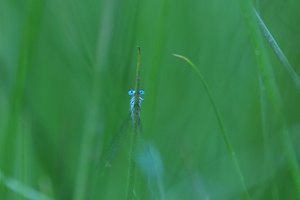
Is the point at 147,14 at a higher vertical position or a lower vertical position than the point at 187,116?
higher

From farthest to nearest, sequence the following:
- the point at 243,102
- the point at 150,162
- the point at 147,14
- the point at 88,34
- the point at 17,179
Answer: the point at 147,14
the point at 88,34
the point at 243,102
the point at 17,179
the point at 150,162

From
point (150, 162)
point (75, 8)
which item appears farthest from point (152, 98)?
point (75, 8)

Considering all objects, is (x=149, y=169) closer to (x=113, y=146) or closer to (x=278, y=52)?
(x=113, y=146)

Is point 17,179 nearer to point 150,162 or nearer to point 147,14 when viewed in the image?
point 150,162

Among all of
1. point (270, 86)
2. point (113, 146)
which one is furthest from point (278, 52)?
point (113, 146)

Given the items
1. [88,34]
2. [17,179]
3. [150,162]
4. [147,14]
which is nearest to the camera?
[150,162]

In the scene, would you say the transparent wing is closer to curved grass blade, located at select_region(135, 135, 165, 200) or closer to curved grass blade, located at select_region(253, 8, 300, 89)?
curved grass blade, located at select_region(135, 135, 165, 200)

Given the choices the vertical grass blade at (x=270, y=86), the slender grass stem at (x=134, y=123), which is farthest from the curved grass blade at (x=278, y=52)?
the slender grass stem at (x=134, y=123)

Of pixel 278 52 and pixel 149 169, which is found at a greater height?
pixel 278 52

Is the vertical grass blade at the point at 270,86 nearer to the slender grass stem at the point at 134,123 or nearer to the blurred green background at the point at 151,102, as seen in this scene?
the blurred green background at the point at 151,102
